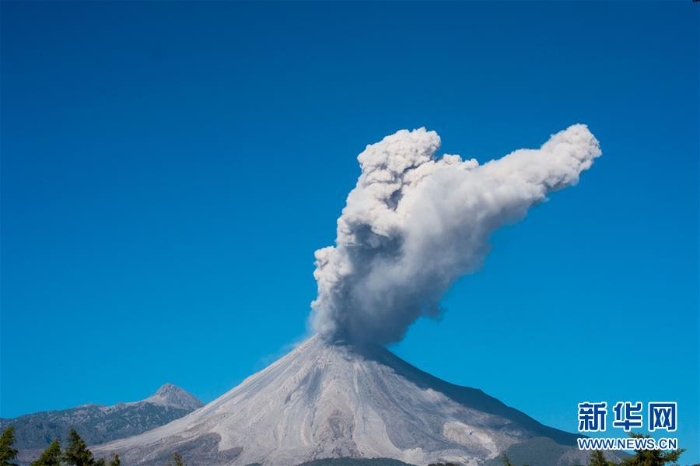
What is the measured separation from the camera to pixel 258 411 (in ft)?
645

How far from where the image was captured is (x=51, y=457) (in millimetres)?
35469

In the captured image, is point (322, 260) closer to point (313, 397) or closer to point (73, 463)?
point (313, 397)

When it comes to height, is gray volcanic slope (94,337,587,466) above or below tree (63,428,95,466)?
above

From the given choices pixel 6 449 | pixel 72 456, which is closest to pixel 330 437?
pixel 72 456

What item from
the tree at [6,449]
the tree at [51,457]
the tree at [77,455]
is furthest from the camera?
the tree at [51,457]

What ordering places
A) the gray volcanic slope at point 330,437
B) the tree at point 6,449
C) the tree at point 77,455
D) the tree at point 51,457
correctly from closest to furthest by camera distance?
the tree at point 6,449
the tree at point 77,455
the tree at point 51,457
the gray volcanic slope at point 330,437

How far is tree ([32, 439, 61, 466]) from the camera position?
3509 cm

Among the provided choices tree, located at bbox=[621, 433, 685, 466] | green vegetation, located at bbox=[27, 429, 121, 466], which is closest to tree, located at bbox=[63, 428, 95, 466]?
green vegetation, located at bbox=[27, 429, 121, 466]

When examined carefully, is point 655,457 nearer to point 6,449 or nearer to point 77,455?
point 77,455

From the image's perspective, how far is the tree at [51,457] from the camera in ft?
115

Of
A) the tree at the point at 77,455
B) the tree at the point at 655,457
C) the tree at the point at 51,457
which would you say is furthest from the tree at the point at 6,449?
the tree at the point at 655,457

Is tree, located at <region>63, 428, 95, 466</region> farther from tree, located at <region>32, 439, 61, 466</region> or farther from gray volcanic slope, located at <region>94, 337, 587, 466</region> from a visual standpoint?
gray volcanic slope, located at <region>94, 337, 587, 466</region>

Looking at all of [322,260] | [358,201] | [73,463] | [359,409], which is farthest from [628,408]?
[359,409]

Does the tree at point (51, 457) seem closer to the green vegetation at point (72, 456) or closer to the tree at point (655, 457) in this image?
the green vegetation at point (72, 456)
